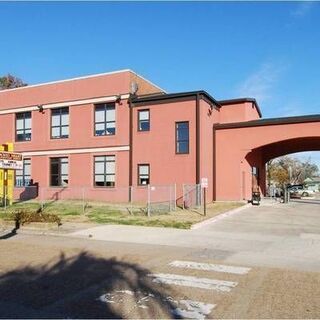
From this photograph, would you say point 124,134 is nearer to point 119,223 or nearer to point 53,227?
point 119,223

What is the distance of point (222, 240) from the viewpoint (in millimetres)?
14508

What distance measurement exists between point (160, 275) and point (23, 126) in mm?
29408

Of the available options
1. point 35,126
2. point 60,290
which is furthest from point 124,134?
point 60,290

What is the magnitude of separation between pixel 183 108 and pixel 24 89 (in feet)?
45.2

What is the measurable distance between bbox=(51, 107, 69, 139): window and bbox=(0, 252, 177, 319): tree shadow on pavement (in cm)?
2411

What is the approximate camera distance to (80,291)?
7746 millimetres

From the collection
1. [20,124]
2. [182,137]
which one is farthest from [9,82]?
[182,137]

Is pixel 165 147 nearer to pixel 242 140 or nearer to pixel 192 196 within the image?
pixel 192 196

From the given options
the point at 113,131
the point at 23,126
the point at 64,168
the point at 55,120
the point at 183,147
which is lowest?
the point at 64,168

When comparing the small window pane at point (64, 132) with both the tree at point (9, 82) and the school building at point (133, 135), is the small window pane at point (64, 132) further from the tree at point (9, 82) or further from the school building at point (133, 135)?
the tree at point (9, 82)

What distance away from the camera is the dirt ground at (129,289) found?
6.54 meters

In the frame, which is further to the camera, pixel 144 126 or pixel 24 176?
pixel 24 176

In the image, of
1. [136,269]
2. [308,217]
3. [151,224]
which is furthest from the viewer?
[308,217]

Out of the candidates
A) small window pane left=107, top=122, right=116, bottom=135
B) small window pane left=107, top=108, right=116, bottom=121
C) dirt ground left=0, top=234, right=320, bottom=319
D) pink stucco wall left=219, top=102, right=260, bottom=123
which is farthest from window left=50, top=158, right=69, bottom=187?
dirt ground left=0, top=234, right=320, bottom=319
